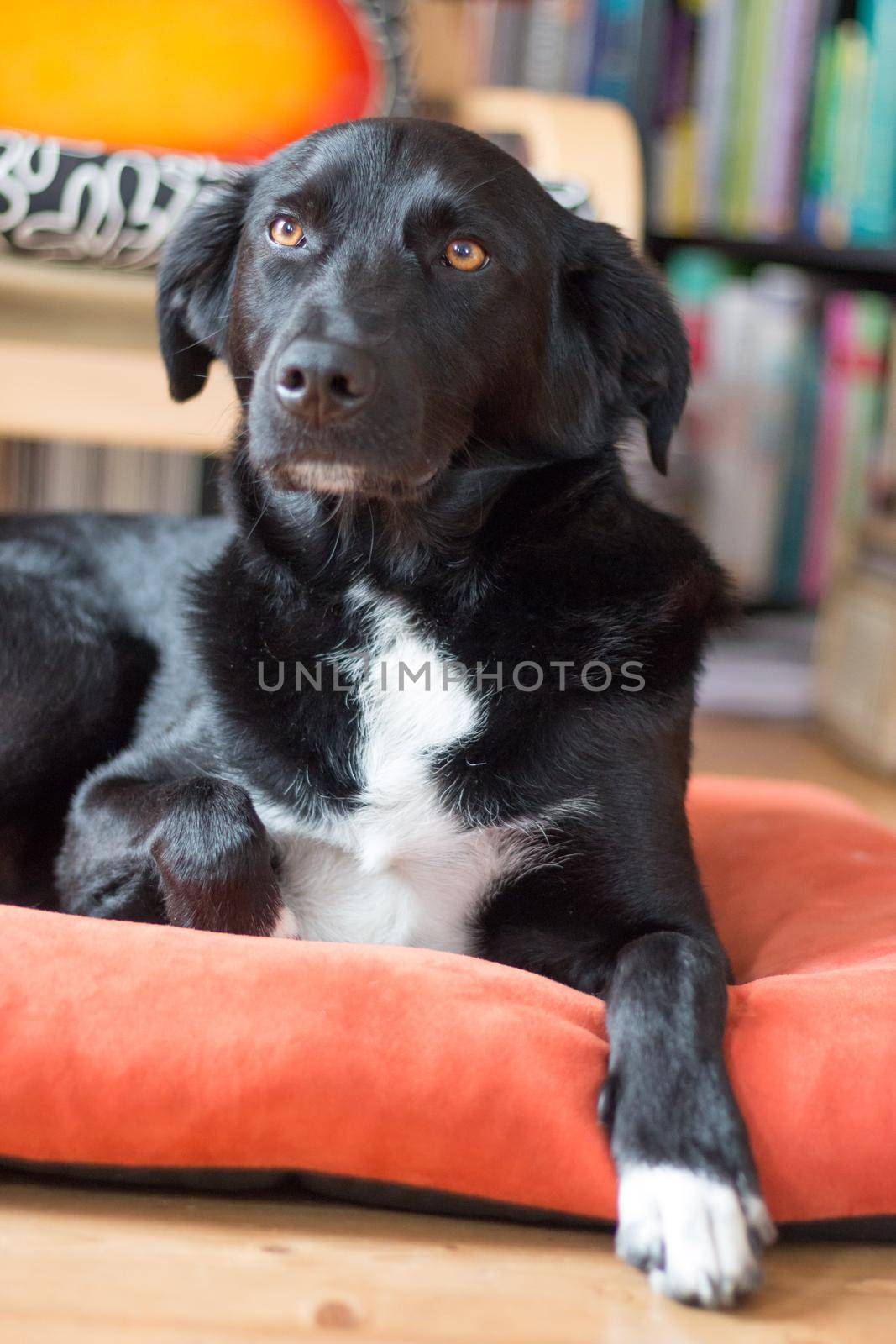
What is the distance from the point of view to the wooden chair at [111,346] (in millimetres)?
1903

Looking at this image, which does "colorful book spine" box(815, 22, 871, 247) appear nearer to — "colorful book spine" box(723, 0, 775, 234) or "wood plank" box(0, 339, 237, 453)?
"colorful book spine" box(723, 0, 775, 234)

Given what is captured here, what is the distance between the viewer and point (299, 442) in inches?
48.6

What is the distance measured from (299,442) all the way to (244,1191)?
628mm

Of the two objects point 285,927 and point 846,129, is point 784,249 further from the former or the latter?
point 285,927

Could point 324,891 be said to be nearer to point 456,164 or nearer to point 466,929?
point 466,929

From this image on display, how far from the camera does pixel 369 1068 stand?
1021mm

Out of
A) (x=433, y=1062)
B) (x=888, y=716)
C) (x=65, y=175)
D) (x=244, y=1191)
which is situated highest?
(x=65, y=175)

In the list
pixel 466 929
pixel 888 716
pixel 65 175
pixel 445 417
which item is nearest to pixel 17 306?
pixel 65 175

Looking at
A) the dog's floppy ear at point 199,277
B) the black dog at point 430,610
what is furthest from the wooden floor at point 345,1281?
the dog's floppy ear at point 199,277

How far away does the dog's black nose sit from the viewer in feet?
3.84

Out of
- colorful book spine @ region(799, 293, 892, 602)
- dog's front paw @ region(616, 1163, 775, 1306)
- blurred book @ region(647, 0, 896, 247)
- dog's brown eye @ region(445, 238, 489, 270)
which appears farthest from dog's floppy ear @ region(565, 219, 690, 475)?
colorful book spine @ region(799, 293, 892, 602)

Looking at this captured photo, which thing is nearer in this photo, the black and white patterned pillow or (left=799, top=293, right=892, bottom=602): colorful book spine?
the black and white patterned pillow

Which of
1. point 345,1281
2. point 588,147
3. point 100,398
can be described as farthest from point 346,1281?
point 588,147

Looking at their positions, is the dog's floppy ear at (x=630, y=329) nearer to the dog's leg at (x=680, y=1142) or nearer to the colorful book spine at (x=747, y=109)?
the dog's leg at (x=680, y=1142)
